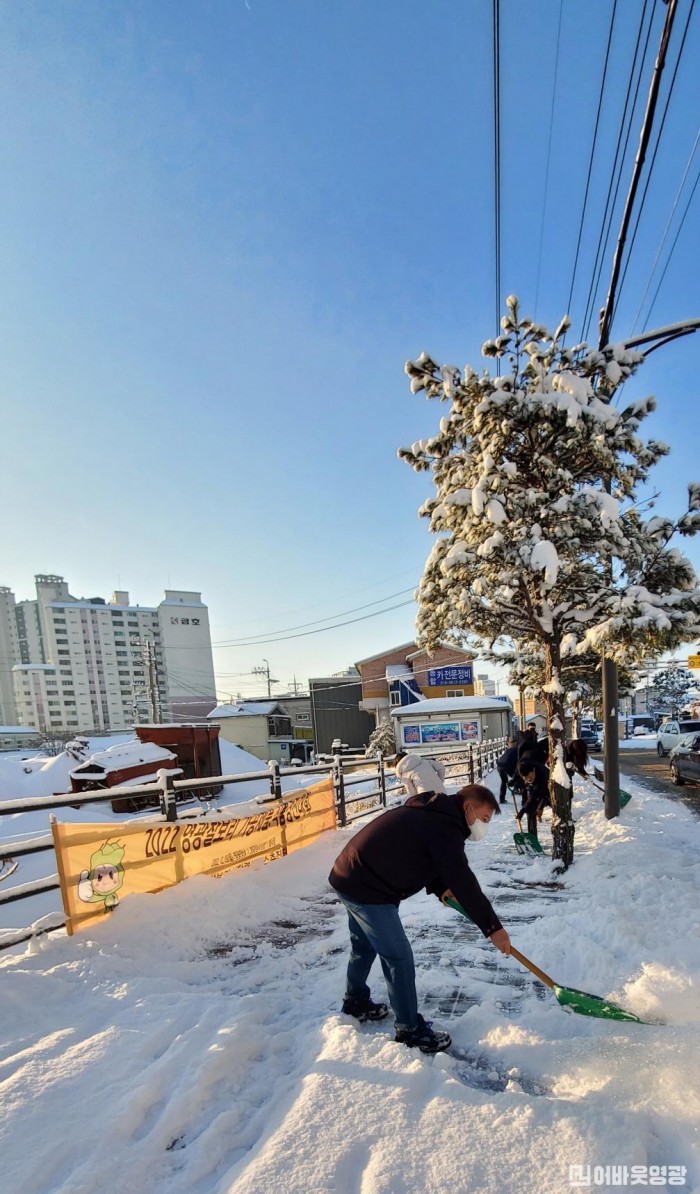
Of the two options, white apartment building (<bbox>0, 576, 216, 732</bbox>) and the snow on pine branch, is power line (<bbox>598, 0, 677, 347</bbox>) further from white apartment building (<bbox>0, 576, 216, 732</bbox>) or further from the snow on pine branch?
white apartment building (<bbox>0, 576, 216, 732</bbox>)

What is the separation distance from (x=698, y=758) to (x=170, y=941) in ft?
49.6

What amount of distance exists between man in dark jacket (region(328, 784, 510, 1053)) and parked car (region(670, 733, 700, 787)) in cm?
1482

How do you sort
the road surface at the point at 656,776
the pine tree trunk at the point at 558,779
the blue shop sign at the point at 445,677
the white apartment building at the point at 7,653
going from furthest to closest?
the white apartment building at the point at 7,653 < the blue shop sign at the point at 445,677 < the road surface at the point at 656,776 < the pine tree trunk at the point at 558,779

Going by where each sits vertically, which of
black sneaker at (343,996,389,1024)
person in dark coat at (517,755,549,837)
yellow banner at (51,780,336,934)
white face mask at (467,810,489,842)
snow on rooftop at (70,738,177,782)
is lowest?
snow on rooftop at (70,738,177,782)

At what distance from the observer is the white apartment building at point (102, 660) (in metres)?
98.2

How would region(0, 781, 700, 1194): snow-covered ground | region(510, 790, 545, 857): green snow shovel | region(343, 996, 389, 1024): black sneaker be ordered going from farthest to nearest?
region(510, 790, 545, 857): green snow shovel → region(343, 996, 389, 1024): black sneaker → region(0, 781, 700, 1194): snow-covered ground

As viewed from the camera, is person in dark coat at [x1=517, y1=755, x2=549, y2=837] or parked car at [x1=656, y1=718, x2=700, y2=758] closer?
person in dark coat at [x1=517, y1=755, x2=549, y2=837]

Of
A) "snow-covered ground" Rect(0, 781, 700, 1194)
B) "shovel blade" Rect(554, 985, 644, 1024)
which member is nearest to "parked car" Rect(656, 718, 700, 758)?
"snow-covered ground" Rect(0, 781, 700, 1194)

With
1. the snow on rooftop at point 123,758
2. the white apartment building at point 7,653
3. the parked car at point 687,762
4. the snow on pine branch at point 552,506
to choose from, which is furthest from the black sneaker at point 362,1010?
the white apartment building at point 7,653

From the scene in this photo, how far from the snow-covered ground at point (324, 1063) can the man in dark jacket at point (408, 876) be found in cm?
26

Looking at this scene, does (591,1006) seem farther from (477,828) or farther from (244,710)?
(244,710)

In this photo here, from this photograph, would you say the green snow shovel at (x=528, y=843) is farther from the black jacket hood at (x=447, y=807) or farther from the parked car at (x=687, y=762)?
the parked car at (x=687, y=762)

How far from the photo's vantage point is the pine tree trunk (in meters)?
6.38

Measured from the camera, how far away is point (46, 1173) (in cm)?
197
